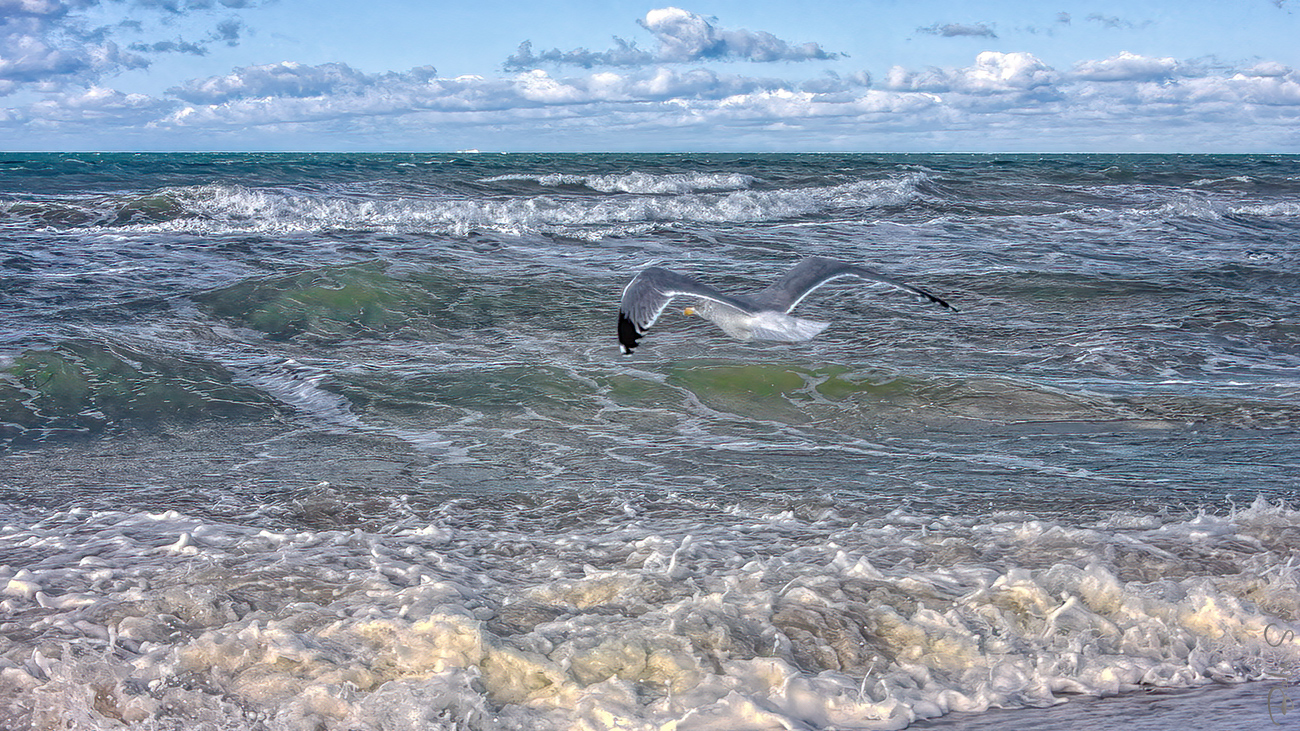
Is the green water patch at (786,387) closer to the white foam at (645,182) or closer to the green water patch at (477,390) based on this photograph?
the green water patch at (477,390)

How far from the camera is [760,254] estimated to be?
16875 mm

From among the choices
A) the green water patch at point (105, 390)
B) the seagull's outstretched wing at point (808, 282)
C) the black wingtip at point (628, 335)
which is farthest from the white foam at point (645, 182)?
the black wingtip at point (628, 335)

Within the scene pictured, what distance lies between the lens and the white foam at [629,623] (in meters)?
3.39

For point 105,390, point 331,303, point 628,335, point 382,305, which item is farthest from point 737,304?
point 331,303

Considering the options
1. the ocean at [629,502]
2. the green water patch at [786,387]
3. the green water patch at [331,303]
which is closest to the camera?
the ocean at [629,502]

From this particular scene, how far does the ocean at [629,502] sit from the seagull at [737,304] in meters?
0.89

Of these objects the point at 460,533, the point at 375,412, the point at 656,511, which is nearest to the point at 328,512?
the point at 460,533

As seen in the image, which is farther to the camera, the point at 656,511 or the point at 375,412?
the point at 375,412

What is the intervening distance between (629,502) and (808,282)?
220 cm

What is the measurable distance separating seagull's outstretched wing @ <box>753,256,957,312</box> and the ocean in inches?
40.8

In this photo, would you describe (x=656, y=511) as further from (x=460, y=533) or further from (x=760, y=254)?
(x=760, y=254)

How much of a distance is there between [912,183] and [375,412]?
26.0 metres

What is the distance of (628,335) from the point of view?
18.8 ft

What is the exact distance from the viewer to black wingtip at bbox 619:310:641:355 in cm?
571
